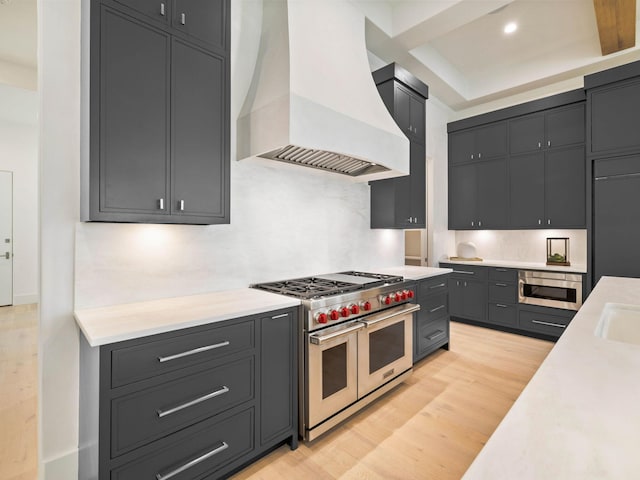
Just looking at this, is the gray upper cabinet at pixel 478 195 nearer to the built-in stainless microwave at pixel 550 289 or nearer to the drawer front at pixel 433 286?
the built-in stainless microwave at pixel 550 289

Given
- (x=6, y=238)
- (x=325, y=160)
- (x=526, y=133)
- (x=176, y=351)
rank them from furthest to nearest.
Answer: (x=6, y=238) < (x=526, y=133) < (x=325, y=160) < (x=176, y=351)

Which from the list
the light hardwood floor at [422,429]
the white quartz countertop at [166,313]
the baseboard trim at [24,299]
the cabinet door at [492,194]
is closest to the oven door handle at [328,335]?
the white quartz countertop at [166,313]

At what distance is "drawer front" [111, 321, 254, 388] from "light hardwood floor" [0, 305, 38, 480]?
1156 mm

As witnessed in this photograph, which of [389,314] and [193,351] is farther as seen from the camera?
[389,314]

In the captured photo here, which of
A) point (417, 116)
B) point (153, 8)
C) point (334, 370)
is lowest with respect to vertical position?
point (334, 370)

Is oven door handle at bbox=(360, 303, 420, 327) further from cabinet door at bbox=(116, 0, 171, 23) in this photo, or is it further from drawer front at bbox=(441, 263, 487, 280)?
cabinet door at bbox=(116, 0, 171, 23)

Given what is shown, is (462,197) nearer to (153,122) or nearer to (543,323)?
(543,323)

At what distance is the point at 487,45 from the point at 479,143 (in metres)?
1.31

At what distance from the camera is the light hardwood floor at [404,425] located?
→ 6.19 ft

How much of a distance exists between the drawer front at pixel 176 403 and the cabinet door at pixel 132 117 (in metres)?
0.92

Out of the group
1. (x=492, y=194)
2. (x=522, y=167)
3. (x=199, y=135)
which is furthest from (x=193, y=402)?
(x=522, y=167)

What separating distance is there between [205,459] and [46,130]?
6.22 ft

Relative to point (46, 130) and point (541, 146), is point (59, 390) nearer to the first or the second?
point (46, 130)

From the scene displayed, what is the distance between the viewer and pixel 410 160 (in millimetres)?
3510
